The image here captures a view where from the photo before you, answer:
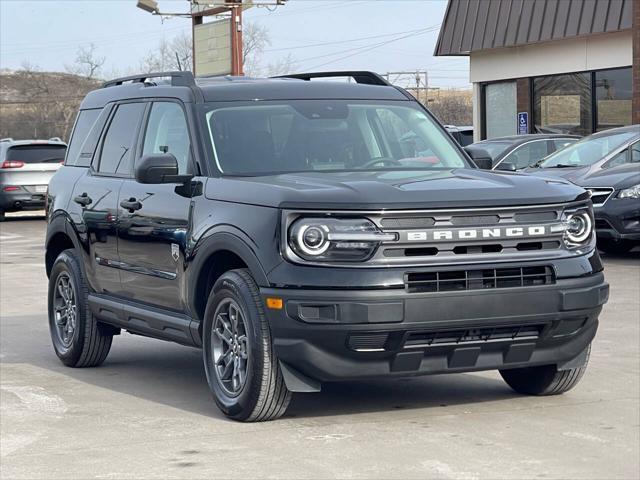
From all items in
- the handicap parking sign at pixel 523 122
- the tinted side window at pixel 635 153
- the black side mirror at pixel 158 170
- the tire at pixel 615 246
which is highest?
the handicap parking sign at pixel 523 122

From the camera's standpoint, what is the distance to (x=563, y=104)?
31312mm

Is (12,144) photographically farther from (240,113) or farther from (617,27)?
(240,113)

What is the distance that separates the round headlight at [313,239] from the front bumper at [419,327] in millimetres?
216

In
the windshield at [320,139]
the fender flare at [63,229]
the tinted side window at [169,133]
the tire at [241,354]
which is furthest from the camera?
the fender flare at [63,229]

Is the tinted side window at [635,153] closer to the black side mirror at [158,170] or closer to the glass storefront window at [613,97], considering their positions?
the black side mirror at [158,170]

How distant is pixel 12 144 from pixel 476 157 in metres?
21.5

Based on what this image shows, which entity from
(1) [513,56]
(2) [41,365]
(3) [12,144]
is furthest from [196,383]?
(1) [513,56]

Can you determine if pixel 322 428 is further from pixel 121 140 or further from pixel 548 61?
pixel 548 61

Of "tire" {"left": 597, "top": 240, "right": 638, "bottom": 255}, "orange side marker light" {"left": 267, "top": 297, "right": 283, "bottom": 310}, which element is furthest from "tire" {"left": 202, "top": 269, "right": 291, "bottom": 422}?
"tire" {"left": 597, "top": 240, "right": 638, "bottom": 255}

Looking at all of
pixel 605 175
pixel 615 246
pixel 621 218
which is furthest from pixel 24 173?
pixel 621 218

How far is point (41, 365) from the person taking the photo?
9.34 meters

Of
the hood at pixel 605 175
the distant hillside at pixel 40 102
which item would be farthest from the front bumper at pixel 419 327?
the distant hillside at pixel 40 102

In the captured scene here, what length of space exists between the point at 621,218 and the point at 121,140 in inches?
333

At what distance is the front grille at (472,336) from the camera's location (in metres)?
6.62
